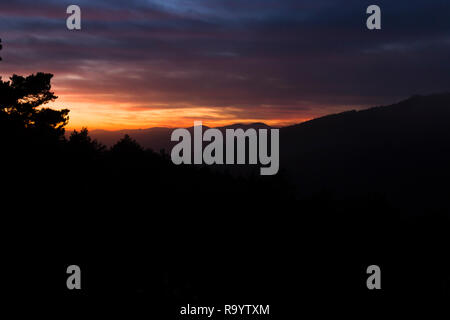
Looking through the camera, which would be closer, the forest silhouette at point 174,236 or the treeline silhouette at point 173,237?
the treeline silhouette at point 173,237

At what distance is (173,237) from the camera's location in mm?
19156

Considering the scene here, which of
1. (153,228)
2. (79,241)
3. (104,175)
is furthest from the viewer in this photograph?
(104,175)

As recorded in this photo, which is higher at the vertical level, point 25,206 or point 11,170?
point 11,170

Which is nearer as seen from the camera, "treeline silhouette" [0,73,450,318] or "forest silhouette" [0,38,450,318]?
"treeline silhouette" [0,73,450,318]

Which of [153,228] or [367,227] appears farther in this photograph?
[367,227]

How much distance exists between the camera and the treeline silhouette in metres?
14.8

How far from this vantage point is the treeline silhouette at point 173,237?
14.8 metres
